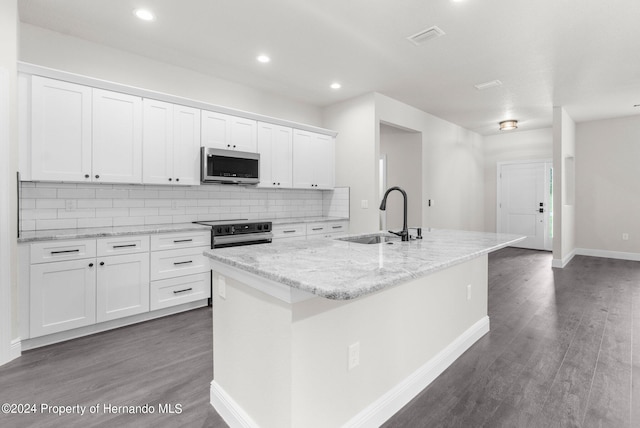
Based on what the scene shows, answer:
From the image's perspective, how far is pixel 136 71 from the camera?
340 cm

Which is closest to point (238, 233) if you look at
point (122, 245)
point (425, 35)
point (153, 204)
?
point (153, 204)

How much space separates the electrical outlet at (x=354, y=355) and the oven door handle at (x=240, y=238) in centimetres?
228

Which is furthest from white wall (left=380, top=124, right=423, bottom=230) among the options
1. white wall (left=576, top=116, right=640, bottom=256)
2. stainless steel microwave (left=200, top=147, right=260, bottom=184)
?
white wall (left=576, top=116, right=640, bottom=256)

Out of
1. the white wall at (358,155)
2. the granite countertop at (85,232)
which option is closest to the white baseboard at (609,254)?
the white wall at (358,155)

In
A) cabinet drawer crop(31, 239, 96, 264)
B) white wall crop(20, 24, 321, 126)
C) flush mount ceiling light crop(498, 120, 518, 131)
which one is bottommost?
cabinet drawer crop(31, 239, 96, 264)

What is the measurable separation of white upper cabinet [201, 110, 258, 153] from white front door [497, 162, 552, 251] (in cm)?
617

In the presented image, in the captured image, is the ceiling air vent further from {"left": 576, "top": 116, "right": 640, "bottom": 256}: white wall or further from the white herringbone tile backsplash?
{"left": 576, "top": 116, "right": 640, "bottom": 256}: white wall

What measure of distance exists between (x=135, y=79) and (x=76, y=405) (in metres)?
3.03

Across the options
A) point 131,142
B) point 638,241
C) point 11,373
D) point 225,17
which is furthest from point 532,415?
point 638,241

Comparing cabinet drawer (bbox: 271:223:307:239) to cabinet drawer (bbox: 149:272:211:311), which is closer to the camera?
cabinet drawer (bbox: 149:272:211:311)

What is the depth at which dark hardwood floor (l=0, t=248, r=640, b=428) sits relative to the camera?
5.58 feet

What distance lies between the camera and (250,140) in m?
4.03

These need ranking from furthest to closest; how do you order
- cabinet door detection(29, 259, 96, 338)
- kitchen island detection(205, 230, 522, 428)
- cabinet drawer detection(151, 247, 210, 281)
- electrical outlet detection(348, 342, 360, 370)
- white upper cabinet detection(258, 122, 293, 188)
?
white upper cabinet detection(258, 122, 293, 188), cabinet drawer detection(151, 247, 210, 281), cabinet door detection(29, 259, 96, 338), electrical outlet detection(348, 342, 360, 370), kitchen island detection(205, 230, 522, 428)

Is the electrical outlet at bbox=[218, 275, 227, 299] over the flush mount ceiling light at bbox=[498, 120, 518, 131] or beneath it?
beneath
